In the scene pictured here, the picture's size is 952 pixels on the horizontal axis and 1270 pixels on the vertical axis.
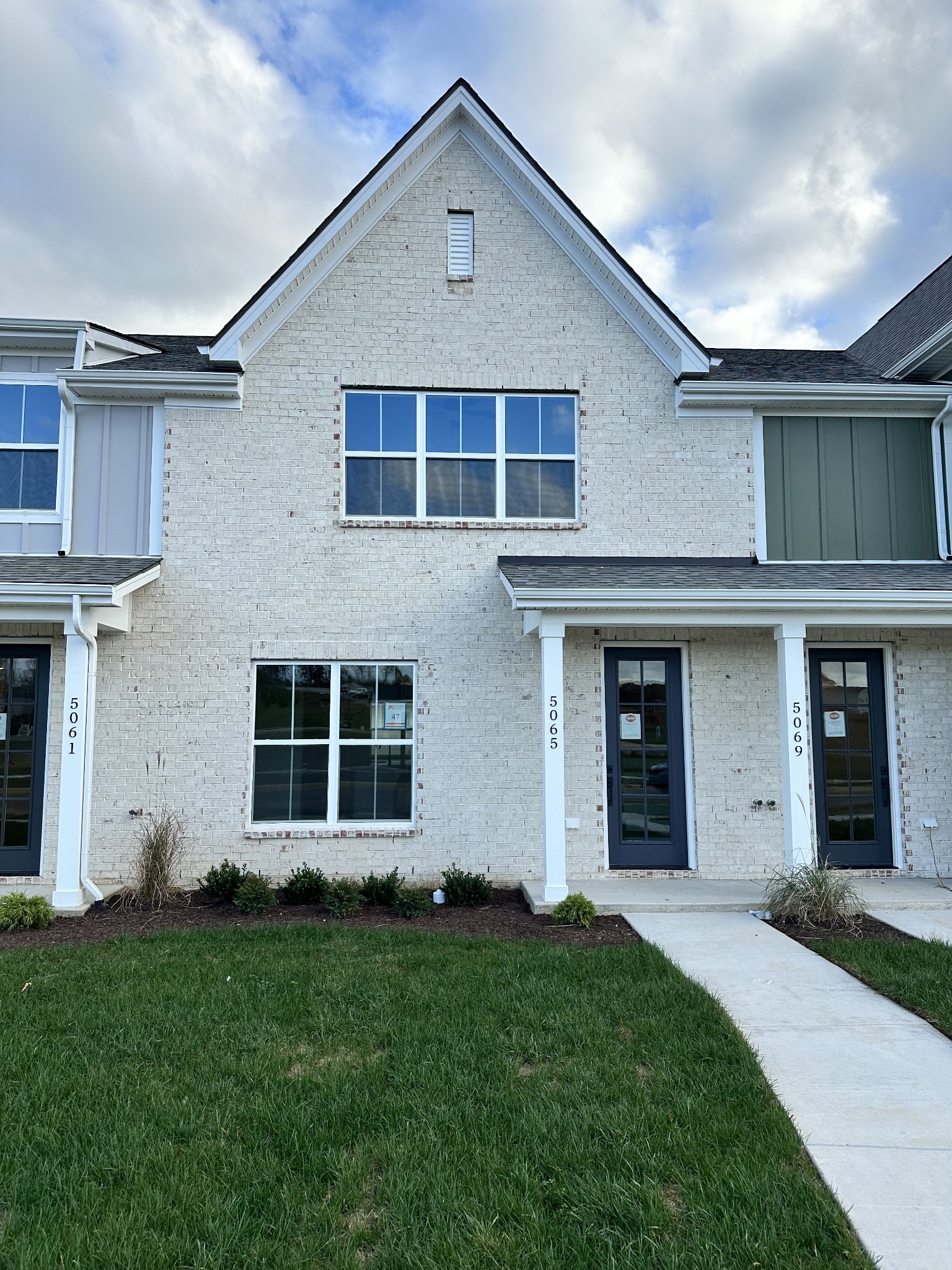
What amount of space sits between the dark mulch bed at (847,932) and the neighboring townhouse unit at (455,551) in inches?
72.2

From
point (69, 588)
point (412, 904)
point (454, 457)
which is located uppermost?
point (454, 457)

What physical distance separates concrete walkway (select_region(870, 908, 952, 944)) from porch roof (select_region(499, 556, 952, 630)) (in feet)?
9.70

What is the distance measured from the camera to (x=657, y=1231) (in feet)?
9.79

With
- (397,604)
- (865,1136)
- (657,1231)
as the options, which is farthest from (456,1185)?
(397,604)

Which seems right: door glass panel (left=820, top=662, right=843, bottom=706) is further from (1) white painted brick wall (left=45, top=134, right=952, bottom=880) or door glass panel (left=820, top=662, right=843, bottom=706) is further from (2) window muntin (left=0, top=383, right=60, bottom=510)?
(2) window muntin (left=0, top=383, right=60, bottom=510)

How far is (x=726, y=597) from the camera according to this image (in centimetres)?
830

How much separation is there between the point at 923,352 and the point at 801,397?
5.35ft

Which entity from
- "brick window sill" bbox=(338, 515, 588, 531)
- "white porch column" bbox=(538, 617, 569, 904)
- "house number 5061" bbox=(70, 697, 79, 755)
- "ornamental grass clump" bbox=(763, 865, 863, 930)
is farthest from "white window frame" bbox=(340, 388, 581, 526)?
"ornamental grass clump" bbox=(763, 865, 863, 930)

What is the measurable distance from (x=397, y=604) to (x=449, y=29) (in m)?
7.75

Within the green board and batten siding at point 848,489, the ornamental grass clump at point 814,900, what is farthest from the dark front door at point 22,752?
the green board and batten siding at point 848,489

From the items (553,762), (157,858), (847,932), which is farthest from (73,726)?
(847,932)

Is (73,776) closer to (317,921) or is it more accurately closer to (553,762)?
(317,921)

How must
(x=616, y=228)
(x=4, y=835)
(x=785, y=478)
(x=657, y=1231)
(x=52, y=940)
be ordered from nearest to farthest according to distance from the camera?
(x=657, y=1231) → (x=52, y=940) → (x=4, y=835) → (x=785, y=478) → (x=616, y=228)

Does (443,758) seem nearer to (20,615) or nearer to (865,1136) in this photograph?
(20,615)
